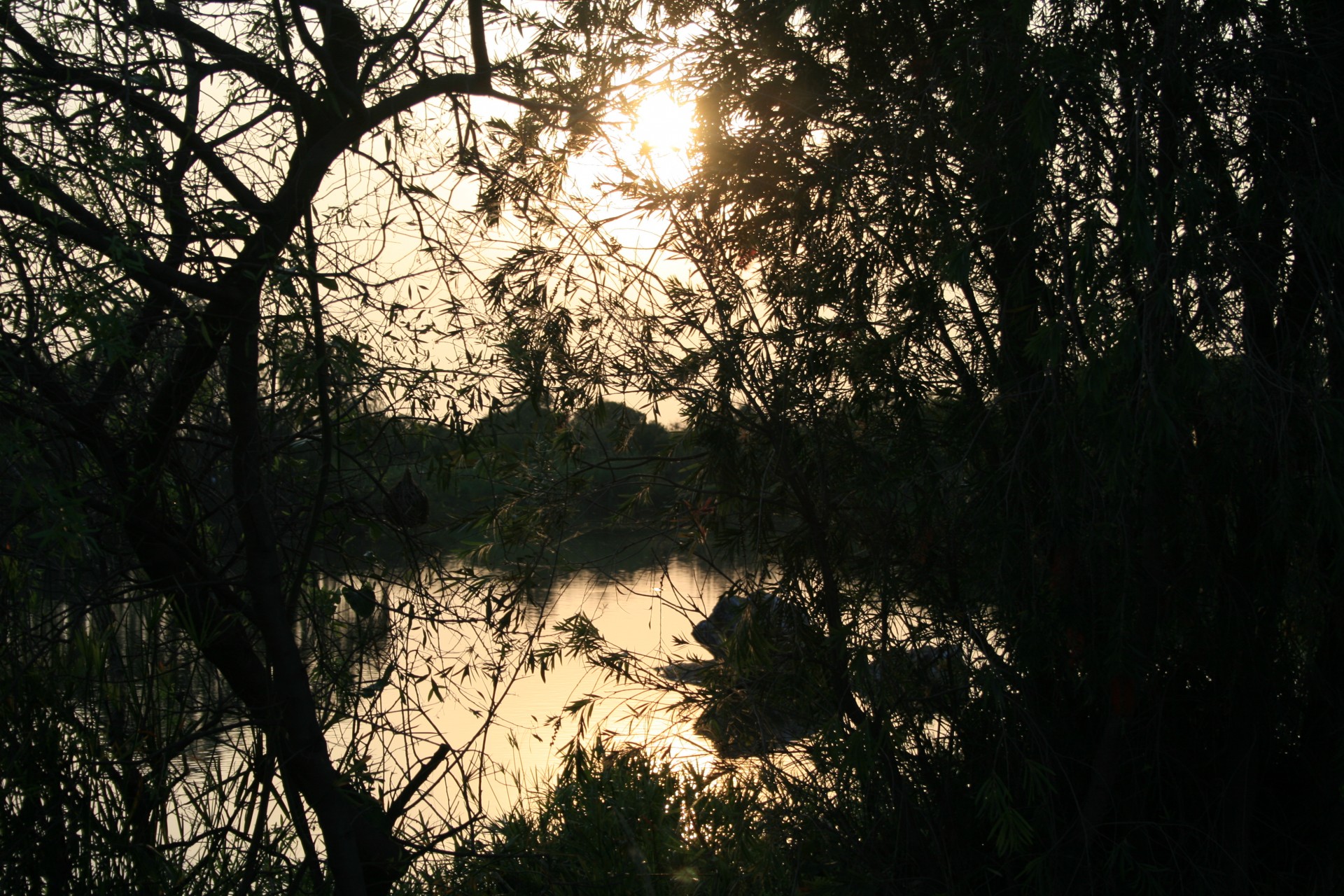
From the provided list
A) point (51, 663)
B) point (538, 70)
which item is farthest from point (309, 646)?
point (538, 70)

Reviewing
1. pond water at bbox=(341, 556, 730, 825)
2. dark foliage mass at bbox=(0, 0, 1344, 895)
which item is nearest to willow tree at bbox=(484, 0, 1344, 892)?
dark foliage mass at bbox=(0, 0, 1344, 895)

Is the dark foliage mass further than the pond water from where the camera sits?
No

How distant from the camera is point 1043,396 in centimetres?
231

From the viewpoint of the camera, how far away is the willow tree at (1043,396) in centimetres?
213

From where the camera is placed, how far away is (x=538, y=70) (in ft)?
9.15

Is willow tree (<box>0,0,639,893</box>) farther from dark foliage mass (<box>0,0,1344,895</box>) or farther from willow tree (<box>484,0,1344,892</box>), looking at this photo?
willow tree (<box>484,0,1344,892</box>)

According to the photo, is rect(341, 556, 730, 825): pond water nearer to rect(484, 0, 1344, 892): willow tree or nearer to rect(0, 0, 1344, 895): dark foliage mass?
rect(0, 0, 1344, 895): dark foliage mass

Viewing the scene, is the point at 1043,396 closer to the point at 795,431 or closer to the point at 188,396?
the point at 795,431

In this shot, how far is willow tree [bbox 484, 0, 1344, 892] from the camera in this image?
2.13 m

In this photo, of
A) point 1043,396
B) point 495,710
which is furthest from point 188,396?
point 1043,396

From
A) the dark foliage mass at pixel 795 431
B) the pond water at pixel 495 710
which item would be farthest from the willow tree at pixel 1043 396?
the pond water at pixel 495 710

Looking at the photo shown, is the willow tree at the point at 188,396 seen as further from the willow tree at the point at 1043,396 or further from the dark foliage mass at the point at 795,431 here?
the willow tree at the point at 1043,396

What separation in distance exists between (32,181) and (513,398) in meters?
1.17

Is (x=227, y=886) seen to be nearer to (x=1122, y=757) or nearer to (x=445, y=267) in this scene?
(x=445, y=267)
